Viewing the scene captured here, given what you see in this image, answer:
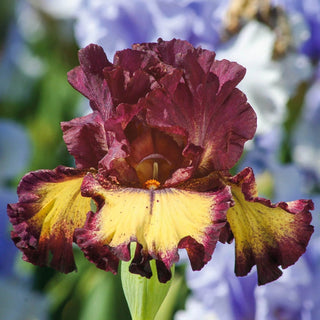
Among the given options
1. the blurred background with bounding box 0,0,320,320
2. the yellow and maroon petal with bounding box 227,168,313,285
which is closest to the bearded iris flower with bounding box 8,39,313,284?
the yellow and maroon petal with bounding box 227,168,313,285

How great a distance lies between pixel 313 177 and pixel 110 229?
2.63 feet

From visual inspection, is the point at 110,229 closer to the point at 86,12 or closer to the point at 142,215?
the point at 142,215

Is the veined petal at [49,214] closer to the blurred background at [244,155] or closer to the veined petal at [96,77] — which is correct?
the veined petal at [96,77]

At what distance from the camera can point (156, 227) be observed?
1.09 feet

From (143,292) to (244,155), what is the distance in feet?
1.63

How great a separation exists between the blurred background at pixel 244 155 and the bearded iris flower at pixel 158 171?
0.84 ft

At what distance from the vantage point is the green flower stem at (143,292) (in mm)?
402

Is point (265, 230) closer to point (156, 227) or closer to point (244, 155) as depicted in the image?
point (156, 227)

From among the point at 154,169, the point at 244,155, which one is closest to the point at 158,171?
the point at 154,169

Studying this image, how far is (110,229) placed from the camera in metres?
0.33

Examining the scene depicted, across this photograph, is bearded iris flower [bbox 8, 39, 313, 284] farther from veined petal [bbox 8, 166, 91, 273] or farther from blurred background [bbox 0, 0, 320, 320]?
blurred background [bbox 0, 0, 320, 320]

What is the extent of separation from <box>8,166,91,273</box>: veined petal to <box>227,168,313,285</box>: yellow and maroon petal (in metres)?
0.09

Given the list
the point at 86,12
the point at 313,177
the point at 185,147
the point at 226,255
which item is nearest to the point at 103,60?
the point at 185,147

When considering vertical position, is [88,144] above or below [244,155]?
below
